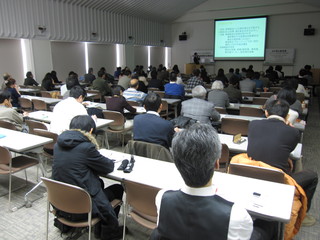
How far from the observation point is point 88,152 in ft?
7.18

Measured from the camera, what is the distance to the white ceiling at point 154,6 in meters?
11.2

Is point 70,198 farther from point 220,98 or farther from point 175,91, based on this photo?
point 175,91

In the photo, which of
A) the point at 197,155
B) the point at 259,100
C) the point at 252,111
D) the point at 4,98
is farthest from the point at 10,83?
the point at 197,155

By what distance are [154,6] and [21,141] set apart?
11209 mm

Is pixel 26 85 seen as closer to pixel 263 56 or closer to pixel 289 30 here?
pixel 263 56

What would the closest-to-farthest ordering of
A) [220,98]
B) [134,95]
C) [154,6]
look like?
[220,98] < [134,95] < [154,6]

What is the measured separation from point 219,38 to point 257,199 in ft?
45.0

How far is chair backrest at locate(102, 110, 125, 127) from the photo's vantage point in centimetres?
476

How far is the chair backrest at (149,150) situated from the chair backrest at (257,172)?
651mm

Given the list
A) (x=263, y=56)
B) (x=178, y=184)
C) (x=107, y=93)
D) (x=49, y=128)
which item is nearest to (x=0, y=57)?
(x=107, y=93)

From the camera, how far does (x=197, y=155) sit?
1213 mm

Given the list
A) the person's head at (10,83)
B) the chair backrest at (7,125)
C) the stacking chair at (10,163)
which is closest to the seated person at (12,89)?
the person's head at (10,83)

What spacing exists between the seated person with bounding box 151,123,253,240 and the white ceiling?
10.5m

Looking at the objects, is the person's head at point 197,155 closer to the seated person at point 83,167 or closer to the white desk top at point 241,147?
the seated person at point 83,167
